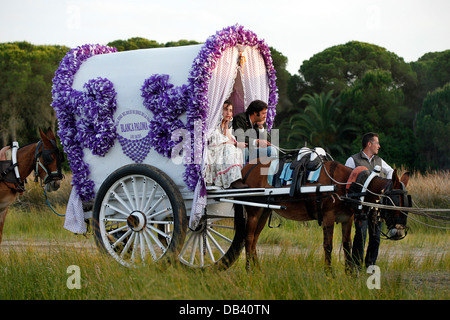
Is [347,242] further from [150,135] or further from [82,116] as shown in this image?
[82,116]

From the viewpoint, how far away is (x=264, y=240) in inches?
462

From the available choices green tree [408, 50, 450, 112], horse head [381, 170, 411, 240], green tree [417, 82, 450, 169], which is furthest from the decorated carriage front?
green tree [408, 50, 450, 112]

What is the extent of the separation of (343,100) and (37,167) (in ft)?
81.2

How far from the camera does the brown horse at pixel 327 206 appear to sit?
6941 millimetres

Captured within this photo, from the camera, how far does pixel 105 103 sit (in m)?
7.97

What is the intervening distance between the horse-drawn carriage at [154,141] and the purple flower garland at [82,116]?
0.01m

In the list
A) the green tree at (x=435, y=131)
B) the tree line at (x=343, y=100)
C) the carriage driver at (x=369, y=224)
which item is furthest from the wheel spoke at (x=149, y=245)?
the green tree at (x=435, y=131)

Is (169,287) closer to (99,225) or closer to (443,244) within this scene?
(99,225)

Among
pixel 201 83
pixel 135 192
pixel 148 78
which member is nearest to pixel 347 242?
pixel 201 83

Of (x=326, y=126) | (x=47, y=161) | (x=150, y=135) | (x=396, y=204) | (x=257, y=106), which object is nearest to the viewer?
(x=396, y=204)

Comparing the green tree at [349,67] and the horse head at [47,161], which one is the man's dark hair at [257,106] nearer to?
the horse head at [47,161]

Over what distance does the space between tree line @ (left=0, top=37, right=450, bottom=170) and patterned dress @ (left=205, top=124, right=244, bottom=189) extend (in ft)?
66.1

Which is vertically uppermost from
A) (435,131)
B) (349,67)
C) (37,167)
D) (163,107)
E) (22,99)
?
(349,67)
